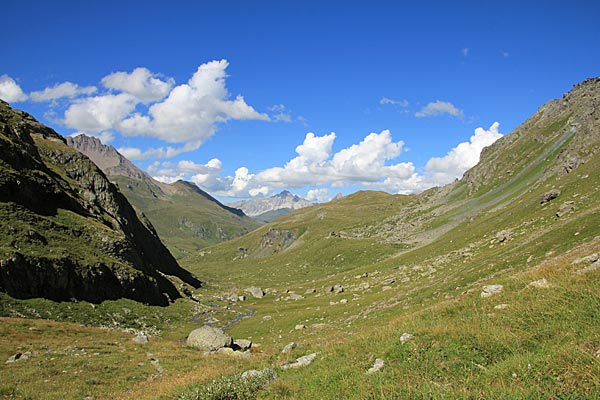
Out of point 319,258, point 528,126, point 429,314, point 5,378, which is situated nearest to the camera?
point 429,314

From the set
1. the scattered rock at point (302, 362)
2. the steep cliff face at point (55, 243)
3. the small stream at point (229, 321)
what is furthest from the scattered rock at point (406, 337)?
the small stream at point (229, 321)

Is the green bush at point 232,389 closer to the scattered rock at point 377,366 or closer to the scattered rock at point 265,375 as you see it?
the scattered rock at point 265,375

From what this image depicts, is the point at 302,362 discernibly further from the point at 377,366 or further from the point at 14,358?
the point at 14,358

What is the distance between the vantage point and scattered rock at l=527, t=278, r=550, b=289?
1557cm

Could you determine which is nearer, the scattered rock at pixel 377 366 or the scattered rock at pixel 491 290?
the scattered rock at pixel 377 366

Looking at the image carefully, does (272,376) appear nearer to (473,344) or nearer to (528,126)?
(473,344)

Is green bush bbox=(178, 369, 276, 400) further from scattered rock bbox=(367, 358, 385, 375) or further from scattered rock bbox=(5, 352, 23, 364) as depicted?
scattered rock bbox=(5, 352, 23, 364)

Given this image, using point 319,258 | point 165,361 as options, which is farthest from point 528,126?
point 165,361

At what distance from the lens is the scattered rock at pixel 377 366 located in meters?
12.8

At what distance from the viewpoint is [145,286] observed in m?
77.9

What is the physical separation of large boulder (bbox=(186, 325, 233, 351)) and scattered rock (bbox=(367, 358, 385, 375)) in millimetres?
30676

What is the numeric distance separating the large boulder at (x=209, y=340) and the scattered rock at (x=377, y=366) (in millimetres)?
30676

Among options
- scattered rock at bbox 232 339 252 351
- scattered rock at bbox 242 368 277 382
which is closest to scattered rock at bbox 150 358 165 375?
scattered rock at bbox 232 339 252 351

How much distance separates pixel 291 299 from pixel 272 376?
8569cm
